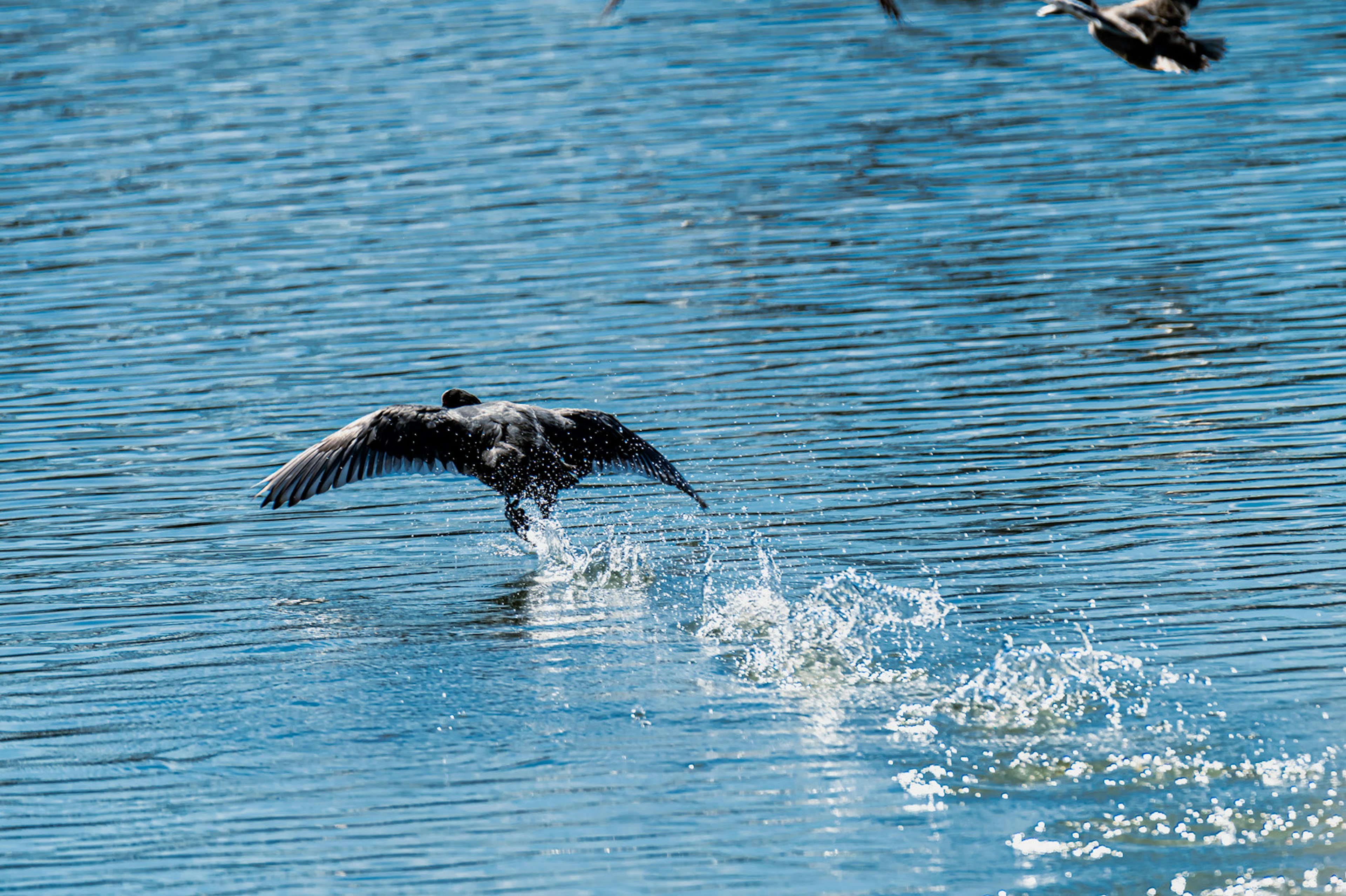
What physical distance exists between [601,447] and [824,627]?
2113mm

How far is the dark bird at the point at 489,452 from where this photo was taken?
30.0ft

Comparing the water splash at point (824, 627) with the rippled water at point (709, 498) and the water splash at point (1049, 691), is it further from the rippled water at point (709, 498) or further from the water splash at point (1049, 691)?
the water splash at point (1049, 691)

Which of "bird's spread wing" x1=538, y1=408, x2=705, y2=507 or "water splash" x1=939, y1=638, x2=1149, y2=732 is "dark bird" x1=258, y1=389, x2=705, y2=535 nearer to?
"bird's spread wing" x1=538, y1=408, x2=705, y2=507

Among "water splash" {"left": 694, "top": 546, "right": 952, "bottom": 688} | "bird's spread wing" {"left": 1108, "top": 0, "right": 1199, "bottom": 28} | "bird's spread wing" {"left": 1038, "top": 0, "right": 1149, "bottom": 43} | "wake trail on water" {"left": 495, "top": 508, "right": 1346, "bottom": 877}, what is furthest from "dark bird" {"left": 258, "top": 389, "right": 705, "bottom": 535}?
"bird's spread wing" {"left": 1108, "top": 0, "right": 1199, "bottom": 28}

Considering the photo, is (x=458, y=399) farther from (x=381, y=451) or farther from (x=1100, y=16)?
(x=1100, y=16)

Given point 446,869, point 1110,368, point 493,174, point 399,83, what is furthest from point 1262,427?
point 399,83

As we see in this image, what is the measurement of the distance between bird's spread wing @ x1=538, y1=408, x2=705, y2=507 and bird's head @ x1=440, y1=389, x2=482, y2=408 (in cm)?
54

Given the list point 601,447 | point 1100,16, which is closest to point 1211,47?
point 1100,16

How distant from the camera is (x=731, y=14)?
26.1 metres

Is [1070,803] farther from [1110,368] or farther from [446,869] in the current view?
[1110,368]

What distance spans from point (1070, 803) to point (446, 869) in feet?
7.17

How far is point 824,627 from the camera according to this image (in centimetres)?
789

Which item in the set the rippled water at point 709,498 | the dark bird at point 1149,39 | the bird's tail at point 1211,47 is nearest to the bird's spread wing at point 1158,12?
the dark bird at point 1149,39

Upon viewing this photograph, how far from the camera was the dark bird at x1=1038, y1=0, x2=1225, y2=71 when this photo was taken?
1145 cm
